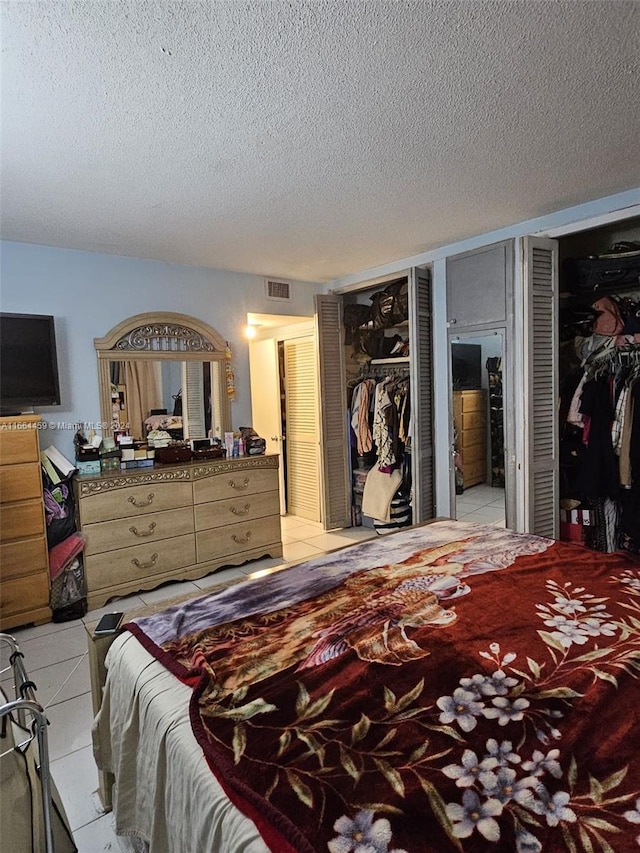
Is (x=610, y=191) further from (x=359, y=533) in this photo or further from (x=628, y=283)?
(x=359, y=533)

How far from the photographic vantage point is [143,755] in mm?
1161

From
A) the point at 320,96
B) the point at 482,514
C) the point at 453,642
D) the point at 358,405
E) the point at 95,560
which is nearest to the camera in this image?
the point at 453,642

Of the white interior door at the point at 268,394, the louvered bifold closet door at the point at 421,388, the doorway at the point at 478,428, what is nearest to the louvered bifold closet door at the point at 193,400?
the white interior door at the point at 268,394

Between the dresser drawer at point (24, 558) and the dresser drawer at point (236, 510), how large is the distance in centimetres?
102

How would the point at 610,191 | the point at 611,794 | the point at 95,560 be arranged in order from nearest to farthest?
the point at 611,794, the point at 610,191, the point at 95,560

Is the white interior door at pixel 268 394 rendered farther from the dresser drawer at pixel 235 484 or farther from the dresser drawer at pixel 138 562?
the dresser drawer at pixel 138 562

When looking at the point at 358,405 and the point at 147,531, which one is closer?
the point at 147,531

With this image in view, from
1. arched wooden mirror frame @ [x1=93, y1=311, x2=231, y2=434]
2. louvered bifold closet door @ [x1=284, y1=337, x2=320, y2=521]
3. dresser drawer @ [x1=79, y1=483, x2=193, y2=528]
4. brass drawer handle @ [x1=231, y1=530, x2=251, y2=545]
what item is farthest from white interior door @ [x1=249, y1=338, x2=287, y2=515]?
dresser drawer @ [x1=79, y1=483, x2=193, y2=528]

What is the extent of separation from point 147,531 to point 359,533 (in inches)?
81.3

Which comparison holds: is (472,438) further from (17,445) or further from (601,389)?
(17,445)

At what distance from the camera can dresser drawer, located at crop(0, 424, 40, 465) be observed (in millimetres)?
2879

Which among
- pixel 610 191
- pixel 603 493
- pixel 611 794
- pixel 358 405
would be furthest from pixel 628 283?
pixel 611 794

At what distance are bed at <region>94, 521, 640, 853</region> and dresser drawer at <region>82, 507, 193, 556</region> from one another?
185cm

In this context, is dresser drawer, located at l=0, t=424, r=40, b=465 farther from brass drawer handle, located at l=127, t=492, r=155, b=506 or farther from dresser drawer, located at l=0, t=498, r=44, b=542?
brass drawer handle, located at l=127, t=492, r=155, b=506
